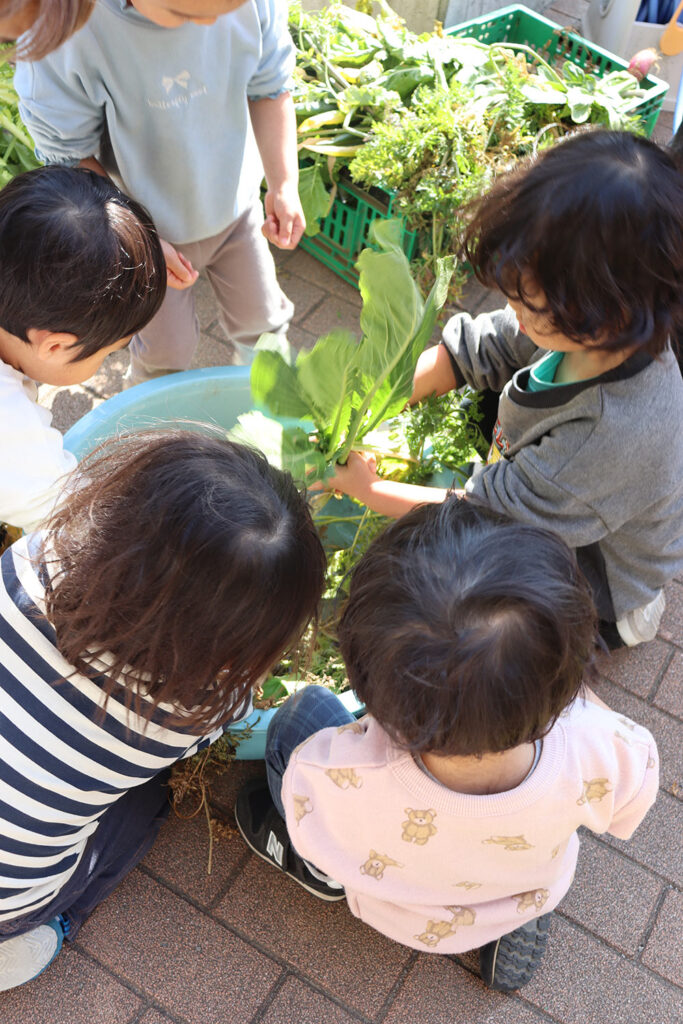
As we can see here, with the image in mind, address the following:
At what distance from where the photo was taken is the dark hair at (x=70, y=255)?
141 cm

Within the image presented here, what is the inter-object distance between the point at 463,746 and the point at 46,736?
0.58m

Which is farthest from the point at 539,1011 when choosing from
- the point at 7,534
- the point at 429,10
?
the point at 429,10

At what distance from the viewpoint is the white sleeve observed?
150 centimetres

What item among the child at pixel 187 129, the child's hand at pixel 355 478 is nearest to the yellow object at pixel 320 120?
the child at pixel 187 129

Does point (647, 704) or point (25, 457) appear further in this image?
point (647, 704)

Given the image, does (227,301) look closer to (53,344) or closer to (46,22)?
(53,344)

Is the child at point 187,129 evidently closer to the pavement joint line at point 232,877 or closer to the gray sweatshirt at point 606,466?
the gray sweatshirt at point 606,466

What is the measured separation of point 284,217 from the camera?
6.55ft

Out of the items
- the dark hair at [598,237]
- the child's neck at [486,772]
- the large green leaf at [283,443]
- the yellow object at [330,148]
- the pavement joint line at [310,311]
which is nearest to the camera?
the child's neck at [486,772]

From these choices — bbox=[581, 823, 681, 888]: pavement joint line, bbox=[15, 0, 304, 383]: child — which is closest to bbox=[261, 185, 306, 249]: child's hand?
bbox=[15, 0, 304, 383]: child

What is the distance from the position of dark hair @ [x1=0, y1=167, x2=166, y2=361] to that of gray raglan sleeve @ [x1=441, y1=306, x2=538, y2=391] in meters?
0.74

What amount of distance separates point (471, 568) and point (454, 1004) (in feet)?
3.41

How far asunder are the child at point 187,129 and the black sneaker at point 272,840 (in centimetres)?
106

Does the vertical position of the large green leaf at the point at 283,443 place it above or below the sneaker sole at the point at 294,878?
above
